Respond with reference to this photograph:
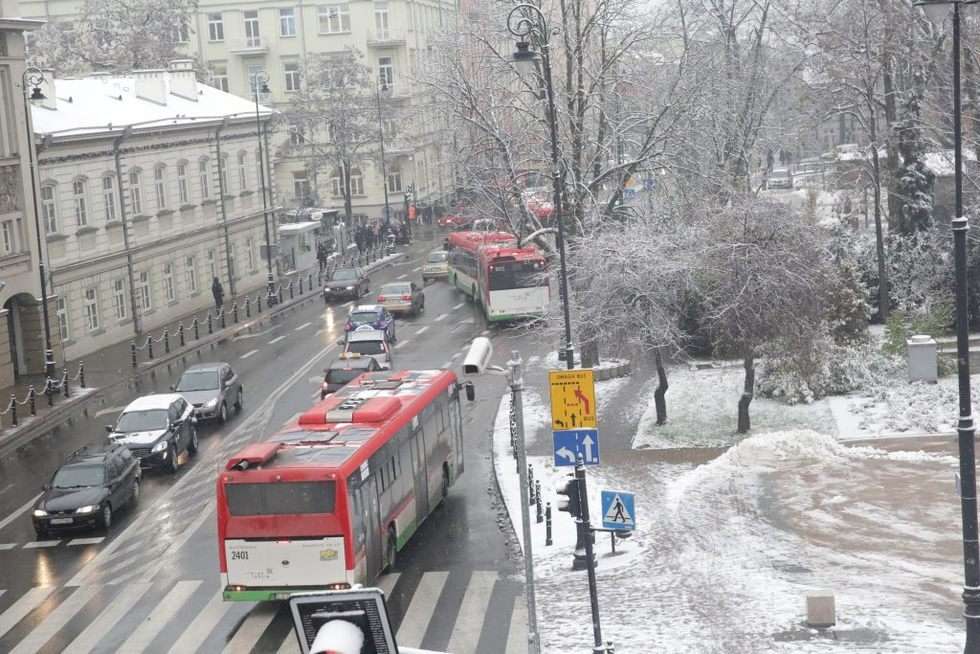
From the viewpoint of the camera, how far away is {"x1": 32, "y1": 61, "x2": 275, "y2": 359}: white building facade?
168 feet

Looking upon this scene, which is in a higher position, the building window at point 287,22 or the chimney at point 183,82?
the building window at point 287,22

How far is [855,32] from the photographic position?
45438mm

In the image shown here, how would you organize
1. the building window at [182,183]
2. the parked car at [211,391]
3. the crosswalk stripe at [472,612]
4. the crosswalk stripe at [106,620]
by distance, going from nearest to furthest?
the crosswalk stripe at [472,612]
the crosswalk stripe at [106,620]
the parked car at [211,391]
the building window at [182,183]

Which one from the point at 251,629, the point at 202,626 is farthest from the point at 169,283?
the point at 251,629

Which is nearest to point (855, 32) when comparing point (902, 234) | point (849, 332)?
point (902, 234)

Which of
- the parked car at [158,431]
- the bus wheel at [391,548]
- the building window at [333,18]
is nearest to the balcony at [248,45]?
the building window at [333,18]

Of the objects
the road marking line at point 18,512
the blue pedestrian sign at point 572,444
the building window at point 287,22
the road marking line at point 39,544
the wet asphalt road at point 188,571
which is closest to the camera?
the blue pedestrian sign at point 572,444

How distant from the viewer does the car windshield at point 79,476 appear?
2872 centimetres

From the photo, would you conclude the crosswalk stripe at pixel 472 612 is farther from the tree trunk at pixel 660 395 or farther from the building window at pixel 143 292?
the building window at pixel 143 292

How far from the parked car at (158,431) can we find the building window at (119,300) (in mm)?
20177

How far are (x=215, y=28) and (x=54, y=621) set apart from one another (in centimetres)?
8141

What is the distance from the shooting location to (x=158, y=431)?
3338 cm

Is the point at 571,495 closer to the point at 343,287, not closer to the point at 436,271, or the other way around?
the point at 343,287

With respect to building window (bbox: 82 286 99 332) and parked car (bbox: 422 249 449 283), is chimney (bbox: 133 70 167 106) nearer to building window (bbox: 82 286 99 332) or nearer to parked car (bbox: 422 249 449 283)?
building window (bbox: 82 286 99 332)
